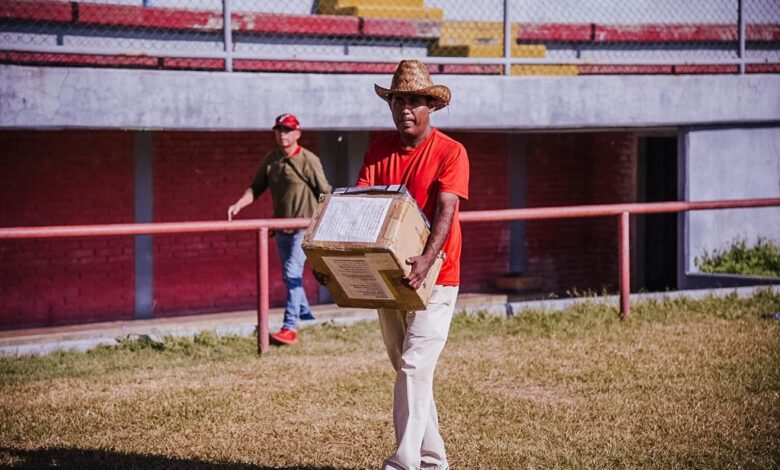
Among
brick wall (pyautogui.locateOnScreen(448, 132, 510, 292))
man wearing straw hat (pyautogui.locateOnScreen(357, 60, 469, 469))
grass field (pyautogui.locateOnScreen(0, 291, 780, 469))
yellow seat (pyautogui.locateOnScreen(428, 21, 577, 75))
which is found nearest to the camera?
man wearing straw hat (pyautogui.locateOnScreen(357, 60, 469, 469))

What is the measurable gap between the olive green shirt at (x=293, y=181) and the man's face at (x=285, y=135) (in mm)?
150

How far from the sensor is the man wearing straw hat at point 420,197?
5.32 m

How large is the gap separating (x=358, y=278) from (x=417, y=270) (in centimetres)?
28

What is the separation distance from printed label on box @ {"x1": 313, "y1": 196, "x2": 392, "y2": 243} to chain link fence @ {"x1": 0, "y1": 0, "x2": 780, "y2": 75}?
5.46m

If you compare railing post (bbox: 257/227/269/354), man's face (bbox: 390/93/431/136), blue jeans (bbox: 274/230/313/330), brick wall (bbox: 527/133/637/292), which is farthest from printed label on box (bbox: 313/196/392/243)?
brick wall (bbox: 527/133/637/292)

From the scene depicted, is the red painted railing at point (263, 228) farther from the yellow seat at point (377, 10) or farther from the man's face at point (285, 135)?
the yellow seat at point (377, 10)

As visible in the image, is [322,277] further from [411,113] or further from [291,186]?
[291,186]

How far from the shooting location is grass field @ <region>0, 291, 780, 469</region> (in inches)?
247

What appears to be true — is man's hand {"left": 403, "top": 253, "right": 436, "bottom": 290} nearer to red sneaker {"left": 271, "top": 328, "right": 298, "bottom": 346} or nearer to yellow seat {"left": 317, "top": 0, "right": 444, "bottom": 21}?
red sneaker {"left": 271, "top": 328, "right": 298, "bottom": 346}

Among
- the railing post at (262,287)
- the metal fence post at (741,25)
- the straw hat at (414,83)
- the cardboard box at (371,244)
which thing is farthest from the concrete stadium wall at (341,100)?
the cardboard box at (371,244)

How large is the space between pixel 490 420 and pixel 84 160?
7.12 meters

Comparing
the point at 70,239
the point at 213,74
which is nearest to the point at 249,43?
the point at 213,74

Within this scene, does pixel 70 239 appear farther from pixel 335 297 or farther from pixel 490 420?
pixel 335 297

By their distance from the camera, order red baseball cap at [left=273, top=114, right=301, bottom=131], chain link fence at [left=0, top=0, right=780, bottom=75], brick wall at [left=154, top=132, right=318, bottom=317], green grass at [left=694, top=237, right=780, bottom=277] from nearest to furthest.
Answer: red baseball cap at [left=273, top=114, right=301, bottom=131]
chain link fence at [left=0, top=0, right=780, bottom=75]
brick wall at [left=154, top=132, right=318, bottom=317]
green grass at [left=694, top=237, right=780, bottom=277]
